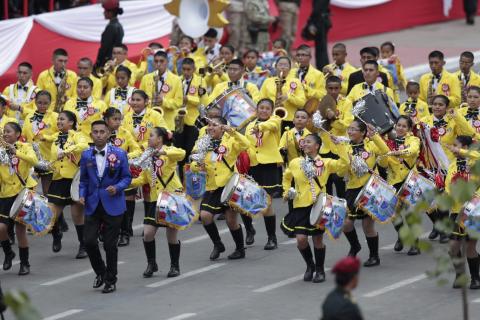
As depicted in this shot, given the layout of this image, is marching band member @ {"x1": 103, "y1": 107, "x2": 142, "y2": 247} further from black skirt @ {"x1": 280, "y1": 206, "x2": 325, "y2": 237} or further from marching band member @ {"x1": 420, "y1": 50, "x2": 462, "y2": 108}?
marching band member @ {"x1": 420, "y1": 50, "x2": 462, "y2": 108}

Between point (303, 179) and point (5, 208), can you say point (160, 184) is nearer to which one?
point (303, 179)

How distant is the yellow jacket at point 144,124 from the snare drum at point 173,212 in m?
2.09

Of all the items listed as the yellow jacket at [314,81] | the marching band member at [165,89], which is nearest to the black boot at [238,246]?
the marching band member at [165,89]

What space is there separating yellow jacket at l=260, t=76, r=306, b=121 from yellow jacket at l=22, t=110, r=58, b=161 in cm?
304

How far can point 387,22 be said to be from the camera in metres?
28.6

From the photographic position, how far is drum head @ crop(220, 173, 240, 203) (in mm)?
15641

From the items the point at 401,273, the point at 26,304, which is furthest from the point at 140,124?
the point at 26,304

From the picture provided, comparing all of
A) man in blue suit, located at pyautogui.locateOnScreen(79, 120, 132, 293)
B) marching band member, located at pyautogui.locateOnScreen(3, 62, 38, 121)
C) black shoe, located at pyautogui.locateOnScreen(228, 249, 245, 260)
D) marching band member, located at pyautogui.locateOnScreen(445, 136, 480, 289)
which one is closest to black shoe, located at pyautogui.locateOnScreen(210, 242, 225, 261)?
black shoe, located at pyautogui.locateOnScreen(228, 249, 245, 260)

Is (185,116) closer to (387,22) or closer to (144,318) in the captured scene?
(144,318)

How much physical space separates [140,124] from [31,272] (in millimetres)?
2341

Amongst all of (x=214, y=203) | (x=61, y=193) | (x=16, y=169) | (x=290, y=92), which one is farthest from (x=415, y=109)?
(x=16, y=169)

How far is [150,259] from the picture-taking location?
605 inches

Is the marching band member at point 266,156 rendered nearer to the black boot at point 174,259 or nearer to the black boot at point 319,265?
the black boot at point 174,259

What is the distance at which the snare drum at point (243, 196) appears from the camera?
15656 mm
